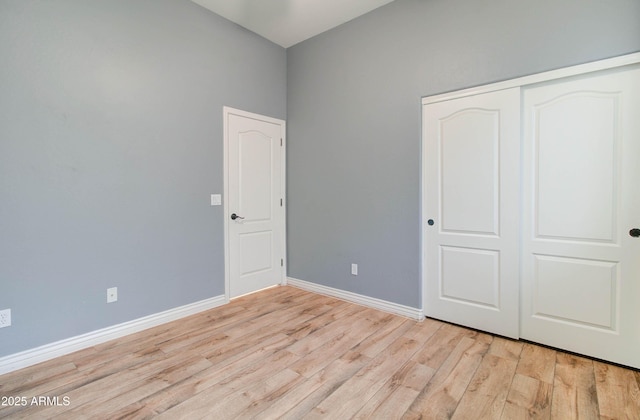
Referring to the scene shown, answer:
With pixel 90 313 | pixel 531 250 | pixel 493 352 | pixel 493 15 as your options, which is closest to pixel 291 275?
pixel 90 313

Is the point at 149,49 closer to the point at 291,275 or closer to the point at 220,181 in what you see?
the point at 220,181

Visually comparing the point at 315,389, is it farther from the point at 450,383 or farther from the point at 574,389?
the point at 574,389

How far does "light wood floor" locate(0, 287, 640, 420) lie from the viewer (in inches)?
65.7

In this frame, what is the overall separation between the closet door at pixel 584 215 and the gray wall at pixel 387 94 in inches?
11.7

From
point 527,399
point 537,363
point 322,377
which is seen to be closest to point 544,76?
point 537,363

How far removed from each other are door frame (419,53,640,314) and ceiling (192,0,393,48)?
122 centimetres

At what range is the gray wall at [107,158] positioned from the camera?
81.9 inches

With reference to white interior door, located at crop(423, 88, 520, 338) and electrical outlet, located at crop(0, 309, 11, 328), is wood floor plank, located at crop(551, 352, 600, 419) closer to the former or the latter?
white interior door, located at crop(423, 88, 520, 338)

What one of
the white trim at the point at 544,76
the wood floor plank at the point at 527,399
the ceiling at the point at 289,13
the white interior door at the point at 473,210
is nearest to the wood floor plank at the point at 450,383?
the wood floor plank at the point at 527,399

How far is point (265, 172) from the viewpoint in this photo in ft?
12.2

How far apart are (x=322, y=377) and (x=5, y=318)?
219 cm

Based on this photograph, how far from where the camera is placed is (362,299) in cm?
327

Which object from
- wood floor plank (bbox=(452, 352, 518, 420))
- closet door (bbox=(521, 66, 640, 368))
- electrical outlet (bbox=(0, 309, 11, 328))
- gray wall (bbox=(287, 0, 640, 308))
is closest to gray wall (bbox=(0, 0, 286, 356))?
electrical outlet (bbox=(0, 309, 11, 328))

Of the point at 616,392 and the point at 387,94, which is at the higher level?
the point at 387,94
